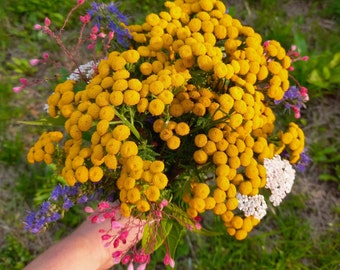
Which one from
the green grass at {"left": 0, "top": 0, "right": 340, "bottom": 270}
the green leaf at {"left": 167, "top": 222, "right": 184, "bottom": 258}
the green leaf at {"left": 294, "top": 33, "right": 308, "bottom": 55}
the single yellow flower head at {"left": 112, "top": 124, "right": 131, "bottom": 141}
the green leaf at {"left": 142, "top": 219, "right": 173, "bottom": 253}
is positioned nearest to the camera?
the single yellow flower head at {"left": 112, "top": 124, "right": 131, "bottom": 141}

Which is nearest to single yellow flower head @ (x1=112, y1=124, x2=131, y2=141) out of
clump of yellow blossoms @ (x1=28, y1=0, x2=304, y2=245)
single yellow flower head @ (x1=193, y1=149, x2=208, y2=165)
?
clump of yellow blossoms @ (x1=28, y1=0, x2=304, y2=245)

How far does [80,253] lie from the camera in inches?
63.1

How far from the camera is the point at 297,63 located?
236 cm

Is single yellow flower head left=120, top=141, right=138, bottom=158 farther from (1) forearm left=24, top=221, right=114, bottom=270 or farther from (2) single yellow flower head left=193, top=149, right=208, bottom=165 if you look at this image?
(1) forearm left=24, top=221, right=114, bottom=270

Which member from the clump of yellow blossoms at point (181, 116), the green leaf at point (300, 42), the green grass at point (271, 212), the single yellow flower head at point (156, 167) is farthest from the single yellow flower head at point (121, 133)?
the green leaf at point (300, 42)

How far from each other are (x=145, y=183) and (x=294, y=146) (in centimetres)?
54

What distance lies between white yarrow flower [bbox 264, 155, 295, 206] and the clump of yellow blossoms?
0.03m

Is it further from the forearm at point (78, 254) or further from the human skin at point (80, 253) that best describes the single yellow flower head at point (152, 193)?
the forearm at point (78, 254)

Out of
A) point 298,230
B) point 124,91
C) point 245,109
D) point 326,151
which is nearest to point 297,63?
point 326,151

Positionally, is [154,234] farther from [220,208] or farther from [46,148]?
[46,148]

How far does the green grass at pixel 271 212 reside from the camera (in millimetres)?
2125

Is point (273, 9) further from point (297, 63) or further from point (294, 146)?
point (294, 146)

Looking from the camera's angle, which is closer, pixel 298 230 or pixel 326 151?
pixel 298 230

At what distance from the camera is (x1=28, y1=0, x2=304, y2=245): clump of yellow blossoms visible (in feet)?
3.73
